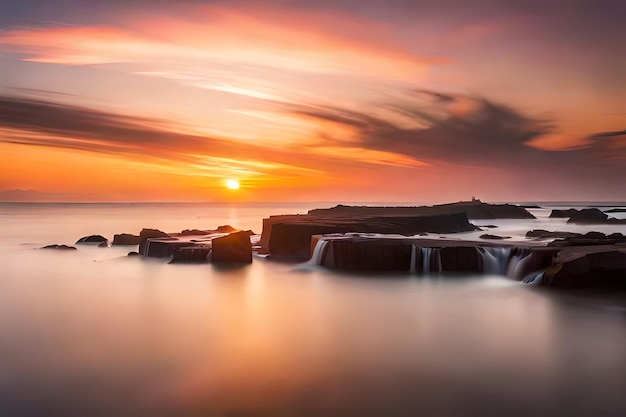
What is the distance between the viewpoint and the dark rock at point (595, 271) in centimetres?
1625

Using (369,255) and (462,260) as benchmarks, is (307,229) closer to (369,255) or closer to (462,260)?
(369,255)

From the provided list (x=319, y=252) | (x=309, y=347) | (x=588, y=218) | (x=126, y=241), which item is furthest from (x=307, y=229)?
(x=588, y=218)

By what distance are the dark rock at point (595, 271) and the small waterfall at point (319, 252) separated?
31.7 feet

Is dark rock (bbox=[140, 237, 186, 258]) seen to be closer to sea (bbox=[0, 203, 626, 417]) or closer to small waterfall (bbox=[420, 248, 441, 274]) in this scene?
sea (bbox=[0, 203, 626, 417])

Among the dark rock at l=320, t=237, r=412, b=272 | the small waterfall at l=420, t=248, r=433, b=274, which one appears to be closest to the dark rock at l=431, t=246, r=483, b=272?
the small waterfall at l=420, t=248, r=433, b=274

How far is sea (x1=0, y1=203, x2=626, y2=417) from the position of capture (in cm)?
779

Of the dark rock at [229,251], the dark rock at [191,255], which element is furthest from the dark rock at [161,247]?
the dark rock at [229,251]

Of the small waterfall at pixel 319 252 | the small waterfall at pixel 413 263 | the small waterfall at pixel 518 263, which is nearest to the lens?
the small waterfall at pixel 518 263

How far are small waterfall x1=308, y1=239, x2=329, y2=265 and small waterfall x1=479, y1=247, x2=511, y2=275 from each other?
6.54m

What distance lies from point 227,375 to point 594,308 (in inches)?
405

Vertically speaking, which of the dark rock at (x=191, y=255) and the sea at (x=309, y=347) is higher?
the dark rock at (x=191, y=255)

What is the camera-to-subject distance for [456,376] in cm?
896

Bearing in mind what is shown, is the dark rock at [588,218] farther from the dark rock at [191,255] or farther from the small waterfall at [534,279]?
the dark rock at [191,255]

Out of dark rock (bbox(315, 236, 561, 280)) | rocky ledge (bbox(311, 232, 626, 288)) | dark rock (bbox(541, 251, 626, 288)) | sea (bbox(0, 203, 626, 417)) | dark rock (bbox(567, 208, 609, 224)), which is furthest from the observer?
dark rock (bbox(567, 208, 609, 224))
